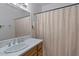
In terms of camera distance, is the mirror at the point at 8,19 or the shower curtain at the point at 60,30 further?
the shower curtain at the point at 60,30

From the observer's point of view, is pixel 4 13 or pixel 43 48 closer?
pixel 4 13

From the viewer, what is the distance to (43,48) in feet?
8.47

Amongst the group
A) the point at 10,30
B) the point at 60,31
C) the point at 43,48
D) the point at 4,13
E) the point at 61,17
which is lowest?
the point at 43,48

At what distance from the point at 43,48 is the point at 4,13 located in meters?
1.54

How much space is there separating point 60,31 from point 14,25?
1141 mm

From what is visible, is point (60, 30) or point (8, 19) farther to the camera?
point (60, 30)

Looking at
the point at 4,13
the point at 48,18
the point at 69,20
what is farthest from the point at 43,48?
the point at 4,13

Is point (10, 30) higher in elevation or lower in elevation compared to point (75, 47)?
higher

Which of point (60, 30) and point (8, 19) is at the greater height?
point (8, 19)

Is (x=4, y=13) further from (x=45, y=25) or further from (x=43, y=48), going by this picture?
(x=43, y=48)

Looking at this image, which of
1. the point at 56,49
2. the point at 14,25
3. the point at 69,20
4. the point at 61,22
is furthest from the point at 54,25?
the point at 14,25

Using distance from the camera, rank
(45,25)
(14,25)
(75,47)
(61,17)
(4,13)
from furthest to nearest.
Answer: (45,25) < (61,17) < (75,47) < (14,25) < (4,13)

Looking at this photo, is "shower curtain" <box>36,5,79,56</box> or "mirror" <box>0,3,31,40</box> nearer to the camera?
"mirror" <box>0,3,31,40</box>

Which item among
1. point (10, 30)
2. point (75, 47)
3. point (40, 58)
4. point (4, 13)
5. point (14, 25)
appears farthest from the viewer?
point (75, 47)
